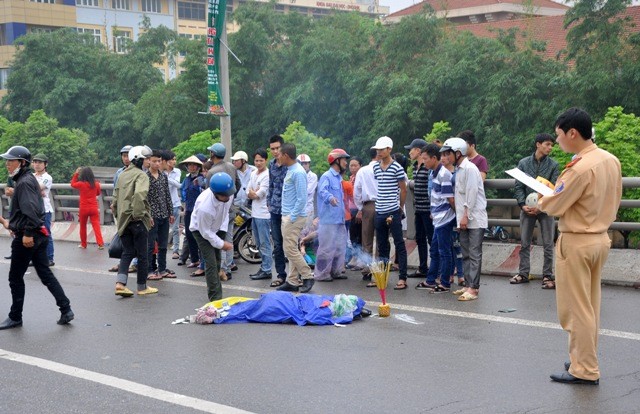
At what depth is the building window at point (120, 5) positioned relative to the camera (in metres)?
85.4

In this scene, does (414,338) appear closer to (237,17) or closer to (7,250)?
(7,250)

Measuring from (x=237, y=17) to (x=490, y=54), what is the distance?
14.8 m

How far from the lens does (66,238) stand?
800 inches

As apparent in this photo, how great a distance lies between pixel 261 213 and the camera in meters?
13.2

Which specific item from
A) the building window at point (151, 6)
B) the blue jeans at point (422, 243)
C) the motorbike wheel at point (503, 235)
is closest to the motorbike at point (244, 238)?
the blue jeans at point (422, 243)

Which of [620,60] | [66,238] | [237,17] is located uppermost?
[237,17]

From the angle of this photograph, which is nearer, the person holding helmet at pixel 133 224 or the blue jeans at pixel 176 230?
the person holding helmet at pixel 133 224

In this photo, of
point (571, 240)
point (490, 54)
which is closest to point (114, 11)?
point (490, 54)

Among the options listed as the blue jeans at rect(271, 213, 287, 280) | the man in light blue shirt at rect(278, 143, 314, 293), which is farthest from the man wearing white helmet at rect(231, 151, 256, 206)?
the man in light blue shirt at rect(278, 143, 314, 293)

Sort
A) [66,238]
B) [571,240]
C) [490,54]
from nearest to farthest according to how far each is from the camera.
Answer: [571,240] → [66,238] → [490,54]

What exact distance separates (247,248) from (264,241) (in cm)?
177

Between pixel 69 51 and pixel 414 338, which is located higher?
pixel 69 51

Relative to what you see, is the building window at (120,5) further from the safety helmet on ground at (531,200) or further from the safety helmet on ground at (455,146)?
the safety helmet on ground at (455,146)

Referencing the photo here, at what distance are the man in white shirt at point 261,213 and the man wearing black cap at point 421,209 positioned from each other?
2.16 meters
